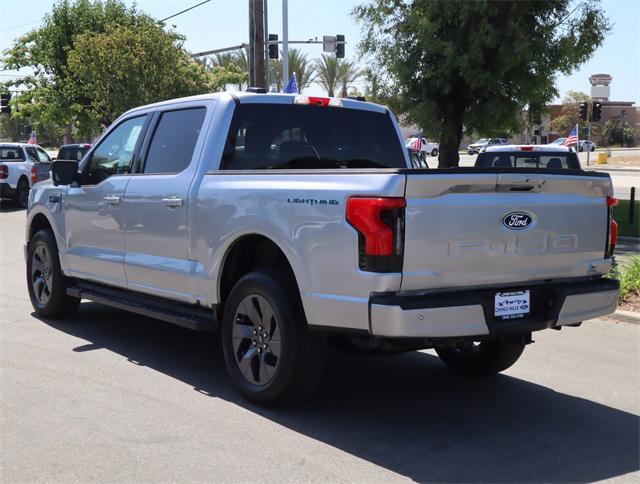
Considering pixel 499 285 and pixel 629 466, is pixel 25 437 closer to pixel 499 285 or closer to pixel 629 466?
pixel 499 285

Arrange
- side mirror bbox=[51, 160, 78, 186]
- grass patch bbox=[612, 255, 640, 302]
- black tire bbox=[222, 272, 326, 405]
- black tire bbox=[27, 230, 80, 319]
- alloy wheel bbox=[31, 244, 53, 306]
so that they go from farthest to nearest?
1. grass patch bbox=[612, 255, 640, 302]
2. alloy wheel bbox=[31, 244, 53, 306]
3. black tire bbox=[27, 230, 80, 319]
4. side mirror bbox=[51, 160, 78, 186]
5. black tire bbox=[222, 272, 326, 405]

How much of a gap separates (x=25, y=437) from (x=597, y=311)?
3605 mm

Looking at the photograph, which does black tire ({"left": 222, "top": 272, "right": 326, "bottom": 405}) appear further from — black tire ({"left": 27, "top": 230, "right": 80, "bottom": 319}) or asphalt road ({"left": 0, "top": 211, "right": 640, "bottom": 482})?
black tire ({"left": 27, "top": 230, "right": 80, "bottom": 319})

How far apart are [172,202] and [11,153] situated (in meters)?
18.8

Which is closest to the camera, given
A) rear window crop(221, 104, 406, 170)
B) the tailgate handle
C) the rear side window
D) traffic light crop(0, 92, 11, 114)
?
the tailgate handle

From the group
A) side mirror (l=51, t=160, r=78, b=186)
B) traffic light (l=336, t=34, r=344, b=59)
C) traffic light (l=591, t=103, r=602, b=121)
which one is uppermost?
traffic light (l=336, t=34, r=344, b=59)

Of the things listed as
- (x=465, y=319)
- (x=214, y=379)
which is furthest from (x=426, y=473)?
(x=214, y=379)

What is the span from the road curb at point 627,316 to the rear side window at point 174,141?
195 inches

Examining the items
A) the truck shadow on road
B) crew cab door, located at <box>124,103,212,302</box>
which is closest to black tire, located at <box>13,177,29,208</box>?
the truck shadow on road

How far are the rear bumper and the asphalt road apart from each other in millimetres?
691

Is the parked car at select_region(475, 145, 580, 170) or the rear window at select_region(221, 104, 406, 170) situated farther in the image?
the parked car at select_region(475, 145, 580, 170)

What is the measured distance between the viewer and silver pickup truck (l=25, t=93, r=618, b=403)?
446cm

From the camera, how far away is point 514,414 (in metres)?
5.28

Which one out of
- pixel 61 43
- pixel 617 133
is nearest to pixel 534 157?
pixel 61 43
